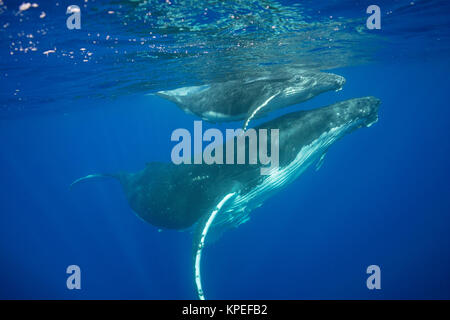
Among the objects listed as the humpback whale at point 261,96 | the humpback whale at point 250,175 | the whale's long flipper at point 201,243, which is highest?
the humpback whale at point 261,96

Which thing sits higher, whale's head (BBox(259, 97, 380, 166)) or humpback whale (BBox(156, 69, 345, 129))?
humpback whale (BBox(156, 69, 345, 129))

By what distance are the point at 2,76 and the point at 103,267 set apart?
2256 centimetres

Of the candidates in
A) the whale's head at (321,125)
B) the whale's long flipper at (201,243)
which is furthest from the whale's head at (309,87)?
the whale's long flipper at (201,243)

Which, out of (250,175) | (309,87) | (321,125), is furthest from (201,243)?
(309,87)

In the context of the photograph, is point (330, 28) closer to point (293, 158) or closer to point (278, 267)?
point (293, 158)

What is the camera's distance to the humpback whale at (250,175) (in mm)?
5805

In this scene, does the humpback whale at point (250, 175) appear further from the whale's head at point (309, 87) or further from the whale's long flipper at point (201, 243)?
the whale's head at point (309, 87)

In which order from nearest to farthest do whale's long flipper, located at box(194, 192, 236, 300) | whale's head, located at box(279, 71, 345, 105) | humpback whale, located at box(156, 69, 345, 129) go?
whale's long flipper, located at box(194, 192, 236, 300), humpback whale, located at box(156, 69, 345, 129), whale's head, located at box(279, 71, 345, 105)

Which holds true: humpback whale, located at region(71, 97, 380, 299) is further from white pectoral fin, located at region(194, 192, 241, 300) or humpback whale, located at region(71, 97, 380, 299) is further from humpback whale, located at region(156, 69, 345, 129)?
humpback whale, located at region(156, 69, 345, 129)

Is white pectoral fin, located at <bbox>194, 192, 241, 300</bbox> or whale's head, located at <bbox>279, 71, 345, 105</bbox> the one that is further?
whale's head, located at <bbox>279, 71, 345, 105</bbox>

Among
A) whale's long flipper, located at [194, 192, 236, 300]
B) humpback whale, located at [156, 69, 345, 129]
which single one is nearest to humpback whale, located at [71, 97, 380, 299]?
whale's long flipper, located at [194, 192, 236, 300]

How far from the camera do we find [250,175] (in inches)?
233

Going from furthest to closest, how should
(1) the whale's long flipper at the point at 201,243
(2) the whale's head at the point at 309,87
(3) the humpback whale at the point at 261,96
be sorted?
(2) the whale's head at the point at 309,87 < (3) the humpback whale at the point at 261,96 < (1) the whale's long flipper at the point at 201,243

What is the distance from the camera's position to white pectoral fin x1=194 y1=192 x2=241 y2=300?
4.79m
